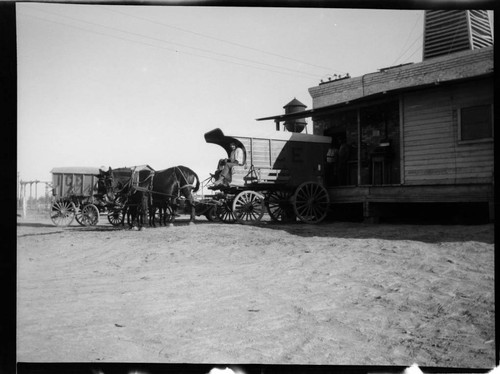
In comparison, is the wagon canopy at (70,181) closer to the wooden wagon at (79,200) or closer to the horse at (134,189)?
the wooden wagon at (79,200)

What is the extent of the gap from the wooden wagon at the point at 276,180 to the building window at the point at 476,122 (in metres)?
4.48

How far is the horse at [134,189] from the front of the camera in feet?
40.7

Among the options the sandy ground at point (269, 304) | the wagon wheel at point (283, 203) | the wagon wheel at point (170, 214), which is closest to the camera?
the sandy ground at point (269, 304)

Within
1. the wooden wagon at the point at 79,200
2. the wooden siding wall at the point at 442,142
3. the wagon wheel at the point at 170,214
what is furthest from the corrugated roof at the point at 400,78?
the wooden wagon at the point at 79,200

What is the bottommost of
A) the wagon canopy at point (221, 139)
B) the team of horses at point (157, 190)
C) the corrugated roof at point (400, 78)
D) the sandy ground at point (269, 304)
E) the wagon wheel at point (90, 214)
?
the sandy ground at point (269, 304)

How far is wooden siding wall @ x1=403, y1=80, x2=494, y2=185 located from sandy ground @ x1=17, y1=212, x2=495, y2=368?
3.12 m

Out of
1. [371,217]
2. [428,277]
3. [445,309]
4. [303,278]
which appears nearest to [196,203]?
[371,217]

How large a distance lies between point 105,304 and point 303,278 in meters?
2.52

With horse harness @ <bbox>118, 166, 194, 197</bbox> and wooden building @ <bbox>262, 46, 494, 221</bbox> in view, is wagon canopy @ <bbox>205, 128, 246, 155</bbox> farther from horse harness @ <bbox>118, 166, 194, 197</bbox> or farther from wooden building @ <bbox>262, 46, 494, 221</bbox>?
wooden building @ <bbox>262, 46, 494, 221</bbox>

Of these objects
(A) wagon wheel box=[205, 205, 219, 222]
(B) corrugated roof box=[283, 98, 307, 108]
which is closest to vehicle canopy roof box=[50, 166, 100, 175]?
(A) wagon wheel box=[205, 205, 219, 222]

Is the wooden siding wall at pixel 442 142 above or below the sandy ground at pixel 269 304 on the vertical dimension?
above

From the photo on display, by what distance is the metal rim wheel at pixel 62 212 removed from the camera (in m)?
15.8

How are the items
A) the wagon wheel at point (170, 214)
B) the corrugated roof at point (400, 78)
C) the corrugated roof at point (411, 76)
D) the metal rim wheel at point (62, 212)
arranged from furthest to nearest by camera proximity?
the metal rim wheel at point (62, 212) → the corrugated roof at point (411, 76) → the corrugated roof at point (400, 78) → the wagon wheel at point (170, 214)

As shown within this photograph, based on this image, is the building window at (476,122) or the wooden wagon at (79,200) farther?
the wooden wagon at (79,200)
